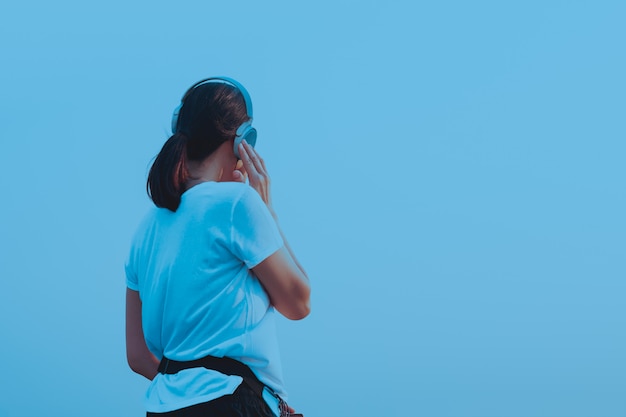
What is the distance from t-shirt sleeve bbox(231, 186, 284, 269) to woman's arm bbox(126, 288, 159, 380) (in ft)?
1.34

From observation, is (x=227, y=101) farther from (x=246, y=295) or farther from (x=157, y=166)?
(x=246, y=295)

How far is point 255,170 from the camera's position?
2.07m

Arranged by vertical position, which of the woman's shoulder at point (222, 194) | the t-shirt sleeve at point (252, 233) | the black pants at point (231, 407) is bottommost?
the black pants at point (231, 407)

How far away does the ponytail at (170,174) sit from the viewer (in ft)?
6.32

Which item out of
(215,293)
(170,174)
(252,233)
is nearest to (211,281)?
(215,293)

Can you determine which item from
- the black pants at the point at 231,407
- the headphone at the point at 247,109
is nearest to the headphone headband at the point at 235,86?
the headphone at the point at 247,109

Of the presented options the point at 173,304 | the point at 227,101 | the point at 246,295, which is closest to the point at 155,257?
the point at 173,304

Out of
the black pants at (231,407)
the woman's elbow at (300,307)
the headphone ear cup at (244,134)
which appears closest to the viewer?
the black pants at (231,407)

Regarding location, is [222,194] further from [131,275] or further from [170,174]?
[131,275]

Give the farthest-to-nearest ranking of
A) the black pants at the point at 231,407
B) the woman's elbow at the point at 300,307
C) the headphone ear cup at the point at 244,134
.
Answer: the headphone ear cup at the point at 244,134
the woman's elbow at the point at 300,307
the black pants at the point at 231,407

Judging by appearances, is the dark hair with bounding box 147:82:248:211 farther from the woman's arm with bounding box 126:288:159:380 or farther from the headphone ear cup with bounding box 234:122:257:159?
the woman's arm with bounding box 126:288:159:380

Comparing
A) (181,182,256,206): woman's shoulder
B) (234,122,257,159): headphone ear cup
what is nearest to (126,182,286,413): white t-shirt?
(181,182,256,206): woman's shoulder

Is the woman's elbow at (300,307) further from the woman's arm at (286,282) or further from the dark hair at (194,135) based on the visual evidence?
the dark hair at (194,135)

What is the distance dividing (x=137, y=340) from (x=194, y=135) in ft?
1.79
